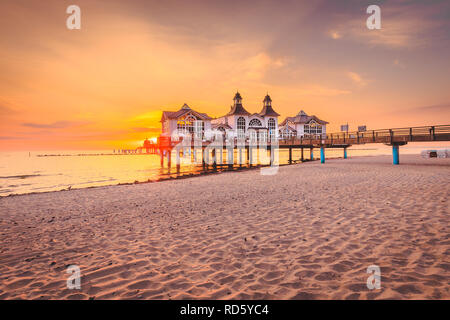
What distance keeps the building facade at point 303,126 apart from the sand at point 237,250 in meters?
41.1

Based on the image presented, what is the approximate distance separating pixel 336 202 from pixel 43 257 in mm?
8756

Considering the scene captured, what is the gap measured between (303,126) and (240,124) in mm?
14201

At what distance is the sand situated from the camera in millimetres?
3518

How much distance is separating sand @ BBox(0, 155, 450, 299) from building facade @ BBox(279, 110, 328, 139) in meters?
41.1

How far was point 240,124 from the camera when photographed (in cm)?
4456

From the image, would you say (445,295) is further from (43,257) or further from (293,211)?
(43,257)

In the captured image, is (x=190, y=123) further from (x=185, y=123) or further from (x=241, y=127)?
(x=241, y=127)

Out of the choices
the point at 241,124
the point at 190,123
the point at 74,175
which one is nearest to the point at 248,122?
the point at 241,124

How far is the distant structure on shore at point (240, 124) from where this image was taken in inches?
1538

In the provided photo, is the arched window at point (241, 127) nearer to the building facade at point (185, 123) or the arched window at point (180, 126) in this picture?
the building facade at point (185, 123)
